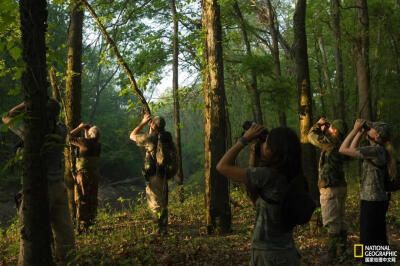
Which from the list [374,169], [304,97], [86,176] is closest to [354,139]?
[374,169]

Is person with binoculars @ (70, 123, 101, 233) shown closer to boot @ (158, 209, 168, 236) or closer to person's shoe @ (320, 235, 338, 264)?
A: boot @ (158, 209, 168, 236)

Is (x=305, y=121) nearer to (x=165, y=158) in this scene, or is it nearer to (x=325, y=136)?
(x=325, y=136)

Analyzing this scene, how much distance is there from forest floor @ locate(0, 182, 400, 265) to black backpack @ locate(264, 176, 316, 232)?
2.68 m

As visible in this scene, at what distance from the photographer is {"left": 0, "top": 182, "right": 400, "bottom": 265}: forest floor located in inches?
212

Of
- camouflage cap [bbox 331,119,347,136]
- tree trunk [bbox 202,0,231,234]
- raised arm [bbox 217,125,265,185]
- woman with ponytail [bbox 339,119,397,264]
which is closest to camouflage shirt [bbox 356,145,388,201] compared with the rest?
woman with ponytail [bbox 339,119,397,264]

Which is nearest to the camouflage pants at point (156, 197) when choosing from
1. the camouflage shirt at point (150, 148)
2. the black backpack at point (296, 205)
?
the camouflage shirt at point (150, 148)

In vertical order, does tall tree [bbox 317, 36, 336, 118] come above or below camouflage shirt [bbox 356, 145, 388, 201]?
above

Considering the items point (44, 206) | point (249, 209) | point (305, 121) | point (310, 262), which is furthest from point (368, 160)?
point (249, 209)

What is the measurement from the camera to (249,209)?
11.1 metres

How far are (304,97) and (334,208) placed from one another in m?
2.88

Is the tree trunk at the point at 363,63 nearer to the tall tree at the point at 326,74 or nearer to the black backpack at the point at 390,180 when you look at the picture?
the black backpack at the point at 390,180

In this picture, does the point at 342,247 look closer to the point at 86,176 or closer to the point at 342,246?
the point at 342,246

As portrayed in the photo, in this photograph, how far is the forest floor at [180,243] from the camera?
17.6 ft

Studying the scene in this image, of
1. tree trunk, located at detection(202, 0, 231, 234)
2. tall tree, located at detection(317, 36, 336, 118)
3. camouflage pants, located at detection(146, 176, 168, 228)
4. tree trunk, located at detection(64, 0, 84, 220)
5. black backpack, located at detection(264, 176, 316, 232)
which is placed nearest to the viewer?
black backpack, located at detection(264, 176, 316, 232)
